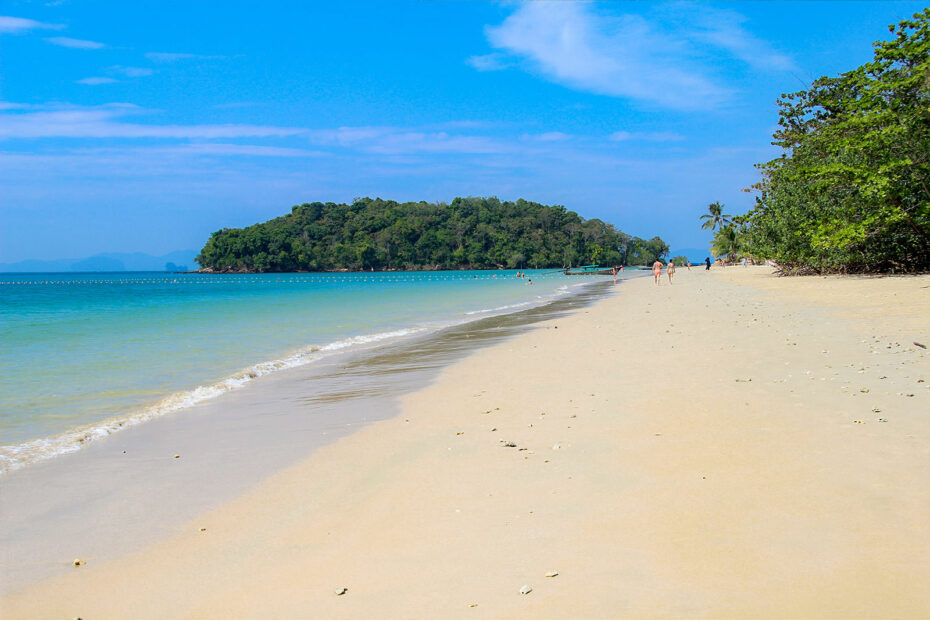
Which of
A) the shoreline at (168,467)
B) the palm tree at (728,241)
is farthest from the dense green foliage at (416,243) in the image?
the shoreline at (168,467)

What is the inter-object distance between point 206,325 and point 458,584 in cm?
2286

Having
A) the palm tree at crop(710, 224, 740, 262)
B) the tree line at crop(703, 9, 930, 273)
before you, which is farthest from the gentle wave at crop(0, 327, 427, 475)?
the palm tree at crop(710, 224, 740, 262)

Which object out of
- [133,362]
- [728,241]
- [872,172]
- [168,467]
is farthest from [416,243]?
[168,467]

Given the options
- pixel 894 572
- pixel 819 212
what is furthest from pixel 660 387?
pixel 819 212

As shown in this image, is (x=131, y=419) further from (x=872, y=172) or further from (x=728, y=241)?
(x=728, y=241)

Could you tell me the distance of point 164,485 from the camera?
5.11 meters

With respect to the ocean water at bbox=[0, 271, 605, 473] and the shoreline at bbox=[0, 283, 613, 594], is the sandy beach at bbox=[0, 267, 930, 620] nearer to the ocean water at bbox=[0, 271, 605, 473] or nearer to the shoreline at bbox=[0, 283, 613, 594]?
the shoreline at bbox=[0, 283, 613, 594]

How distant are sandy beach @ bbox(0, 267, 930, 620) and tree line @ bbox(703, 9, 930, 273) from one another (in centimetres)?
1871

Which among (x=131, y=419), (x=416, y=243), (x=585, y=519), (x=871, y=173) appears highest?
(x=416, y=243)

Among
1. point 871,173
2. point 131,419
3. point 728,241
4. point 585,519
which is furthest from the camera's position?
point 728,241

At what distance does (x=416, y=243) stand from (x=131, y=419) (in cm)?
16315

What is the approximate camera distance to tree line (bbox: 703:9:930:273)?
71.8 ft

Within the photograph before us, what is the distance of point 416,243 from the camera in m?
170

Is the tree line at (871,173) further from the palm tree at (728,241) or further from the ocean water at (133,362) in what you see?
the palm tree at (728,241)
